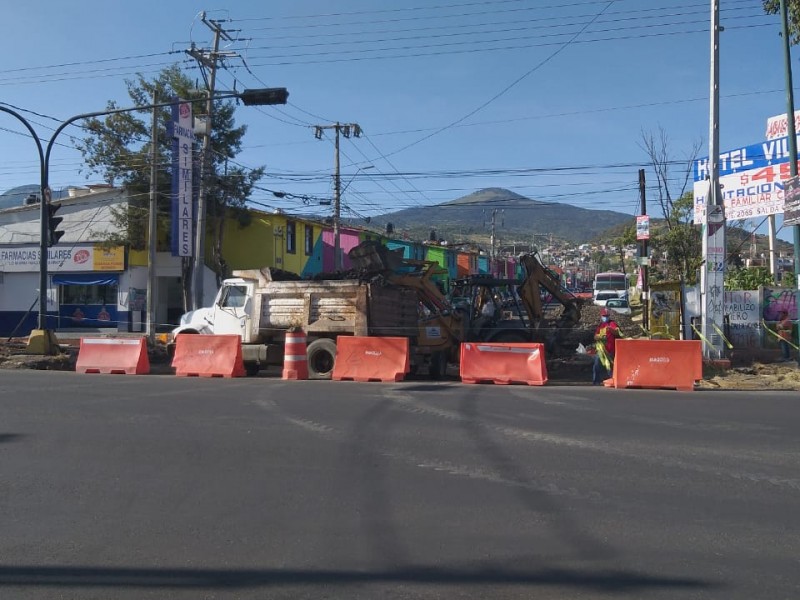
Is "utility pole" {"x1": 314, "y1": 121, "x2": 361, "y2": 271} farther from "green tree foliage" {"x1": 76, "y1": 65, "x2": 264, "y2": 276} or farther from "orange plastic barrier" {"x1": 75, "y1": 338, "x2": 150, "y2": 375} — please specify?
"orange plastic barrier" {"x1": 75, "y1": 338, "x2": 150, "y2": 375}

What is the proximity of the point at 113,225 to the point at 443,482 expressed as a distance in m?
31.1

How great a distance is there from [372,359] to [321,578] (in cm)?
1108

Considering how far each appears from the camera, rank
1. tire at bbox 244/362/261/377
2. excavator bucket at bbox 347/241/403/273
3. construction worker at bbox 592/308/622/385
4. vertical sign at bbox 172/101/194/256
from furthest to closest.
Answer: vertical sign at bbox 172/101/194/256, tire at bbox 244/362/261/377, excavator bucket at bbox 347/241/403/273, construction worker at bbox 592/308/622/385

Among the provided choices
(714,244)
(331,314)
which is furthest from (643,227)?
(331,314)

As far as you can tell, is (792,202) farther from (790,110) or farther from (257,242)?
(257,242)

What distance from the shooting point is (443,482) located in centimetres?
705

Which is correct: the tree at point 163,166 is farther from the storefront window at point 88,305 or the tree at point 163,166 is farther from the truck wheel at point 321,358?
the truck wheel at point 321,358

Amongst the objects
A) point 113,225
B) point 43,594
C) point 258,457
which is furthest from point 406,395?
point 113,225

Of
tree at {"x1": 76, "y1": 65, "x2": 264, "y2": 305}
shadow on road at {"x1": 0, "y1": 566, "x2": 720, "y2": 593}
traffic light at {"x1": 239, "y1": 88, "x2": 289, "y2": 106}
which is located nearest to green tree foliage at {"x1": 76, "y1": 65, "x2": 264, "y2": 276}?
tree at {"x1": 76, "y1": 65, "x2": 264, "y2": 305}

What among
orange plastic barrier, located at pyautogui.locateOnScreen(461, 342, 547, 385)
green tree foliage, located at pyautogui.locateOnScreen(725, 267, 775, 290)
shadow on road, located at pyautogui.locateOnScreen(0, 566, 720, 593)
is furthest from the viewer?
green tree foliage, located at pyautogui.locateOnScreen(725, 267, 775, 290)

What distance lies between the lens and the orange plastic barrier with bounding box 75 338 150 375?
17578mm

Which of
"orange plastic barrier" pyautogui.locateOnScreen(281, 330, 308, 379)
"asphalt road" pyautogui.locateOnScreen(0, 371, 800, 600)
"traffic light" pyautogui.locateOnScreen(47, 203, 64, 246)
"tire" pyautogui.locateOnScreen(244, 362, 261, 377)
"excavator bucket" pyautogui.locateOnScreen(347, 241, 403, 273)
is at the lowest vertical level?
"asphalt road" pyautogui.locateOnScreen(0, 371, 800, 600)

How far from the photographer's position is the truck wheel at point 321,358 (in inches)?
639

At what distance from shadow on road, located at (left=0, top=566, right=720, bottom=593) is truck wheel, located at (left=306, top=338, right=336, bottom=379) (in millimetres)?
11288
